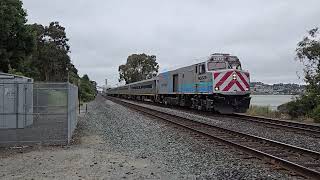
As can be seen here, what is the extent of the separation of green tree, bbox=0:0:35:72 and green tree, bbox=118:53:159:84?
67927 millimetres

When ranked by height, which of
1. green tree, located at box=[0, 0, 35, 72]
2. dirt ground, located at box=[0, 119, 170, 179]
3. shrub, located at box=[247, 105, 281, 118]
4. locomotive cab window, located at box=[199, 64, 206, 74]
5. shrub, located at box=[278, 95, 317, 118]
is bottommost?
dirt ground, located at box=[0, 119, 170, 179]

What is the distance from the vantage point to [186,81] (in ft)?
93.6

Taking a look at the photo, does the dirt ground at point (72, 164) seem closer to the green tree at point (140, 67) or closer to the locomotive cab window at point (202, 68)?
the locomotive cab window at point (202, 68)

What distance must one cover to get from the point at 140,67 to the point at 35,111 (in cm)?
9401

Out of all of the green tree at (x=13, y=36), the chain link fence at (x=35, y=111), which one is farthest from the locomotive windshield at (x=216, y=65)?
the green tree at (x=13, y=36)

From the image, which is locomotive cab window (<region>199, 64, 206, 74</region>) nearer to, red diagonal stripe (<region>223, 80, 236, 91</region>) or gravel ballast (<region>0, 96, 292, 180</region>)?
red diagonal stripe (<region>223, 80, 236, 91</region>)

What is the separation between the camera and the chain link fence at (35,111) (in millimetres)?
12273

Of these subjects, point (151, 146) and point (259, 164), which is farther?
point (151, 146)

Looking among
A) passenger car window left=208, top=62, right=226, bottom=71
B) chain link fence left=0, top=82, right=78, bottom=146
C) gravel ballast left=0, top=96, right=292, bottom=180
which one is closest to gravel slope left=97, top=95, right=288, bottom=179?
gravel ballast left=0, top=96, right=292, bottom=180

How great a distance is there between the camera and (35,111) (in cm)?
1278

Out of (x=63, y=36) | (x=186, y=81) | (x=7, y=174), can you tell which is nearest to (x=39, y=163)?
(x=7, y=174)

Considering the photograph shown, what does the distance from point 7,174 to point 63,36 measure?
61859 millimetres

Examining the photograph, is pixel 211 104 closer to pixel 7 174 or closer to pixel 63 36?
pixel 7 174

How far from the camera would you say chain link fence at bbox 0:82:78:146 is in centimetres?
1227
